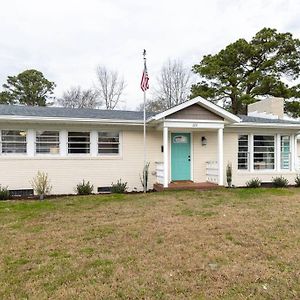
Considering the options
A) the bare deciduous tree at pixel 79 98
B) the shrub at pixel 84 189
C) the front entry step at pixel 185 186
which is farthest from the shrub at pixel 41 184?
the bare deciduous tree at pixel 79 98

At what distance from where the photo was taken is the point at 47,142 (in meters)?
11.4

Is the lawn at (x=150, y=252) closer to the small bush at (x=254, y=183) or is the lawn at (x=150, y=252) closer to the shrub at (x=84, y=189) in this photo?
the shrub at (x=84, y=189)

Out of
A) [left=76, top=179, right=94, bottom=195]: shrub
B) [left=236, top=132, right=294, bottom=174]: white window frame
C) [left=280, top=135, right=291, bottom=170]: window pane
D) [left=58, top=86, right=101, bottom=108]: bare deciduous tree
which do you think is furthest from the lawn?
[left=58, top=86, right=101, bottom=108]: bare deciduous tree

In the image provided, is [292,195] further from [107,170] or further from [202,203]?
[107,170]

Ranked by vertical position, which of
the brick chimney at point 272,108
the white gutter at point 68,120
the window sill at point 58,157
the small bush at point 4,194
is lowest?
the small bush at point 4,194

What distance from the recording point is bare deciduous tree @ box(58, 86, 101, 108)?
112ft

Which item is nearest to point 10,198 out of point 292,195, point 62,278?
point 62,278

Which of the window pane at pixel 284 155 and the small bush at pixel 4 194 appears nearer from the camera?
the small bush at pixel 4 194

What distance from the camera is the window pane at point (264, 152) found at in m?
13.9

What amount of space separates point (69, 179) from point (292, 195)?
8380mm

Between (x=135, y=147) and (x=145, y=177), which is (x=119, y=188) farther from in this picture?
(x=135, y=147)

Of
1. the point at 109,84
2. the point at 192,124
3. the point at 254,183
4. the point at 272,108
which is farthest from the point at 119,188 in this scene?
the point at 109,84

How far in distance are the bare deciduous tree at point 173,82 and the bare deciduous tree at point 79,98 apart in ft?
24.1

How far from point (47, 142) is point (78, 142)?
1168mm
